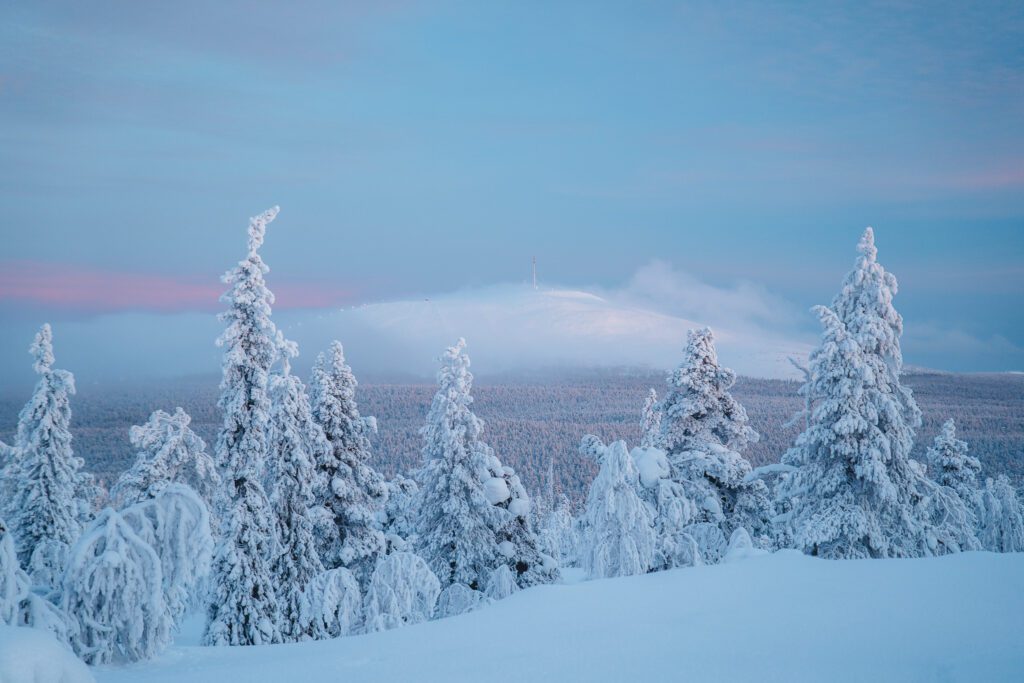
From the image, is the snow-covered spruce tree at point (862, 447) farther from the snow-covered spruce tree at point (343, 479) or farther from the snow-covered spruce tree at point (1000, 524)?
the snow-covered spruce tree at point (1000, 524)

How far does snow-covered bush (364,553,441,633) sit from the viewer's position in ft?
66.5

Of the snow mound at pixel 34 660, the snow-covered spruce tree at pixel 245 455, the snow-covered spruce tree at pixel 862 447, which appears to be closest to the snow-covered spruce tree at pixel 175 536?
the snow mound at pixel 34 660

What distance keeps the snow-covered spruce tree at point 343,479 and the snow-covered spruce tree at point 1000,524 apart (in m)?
39.1

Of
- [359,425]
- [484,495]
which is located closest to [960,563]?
[484,495]

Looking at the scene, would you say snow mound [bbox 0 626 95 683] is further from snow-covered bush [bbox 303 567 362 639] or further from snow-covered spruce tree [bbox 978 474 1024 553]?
snow-covered spruce tree [bbox 978 474 1024 553]

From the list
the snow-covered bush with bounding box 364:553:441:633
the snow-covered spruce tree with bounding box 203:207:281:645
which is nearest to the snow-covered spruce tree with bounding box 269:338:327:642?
the snow-covered spruce tree with bounding box 203:207:281:645

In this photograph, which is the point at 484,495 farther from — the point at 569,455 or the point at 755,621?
the point at 569,455

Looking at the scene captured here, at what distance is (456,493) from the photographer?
23531 millimetres

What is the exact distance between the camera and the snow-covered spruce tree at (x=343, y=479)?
24.5 metres

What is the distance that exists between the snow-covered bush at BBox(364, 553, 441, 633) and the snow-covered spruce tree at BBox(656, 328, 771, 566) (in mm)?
7306

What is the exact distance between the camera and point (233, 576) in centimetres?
1950

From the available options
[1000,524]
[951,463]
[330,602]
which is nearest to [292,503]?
[330,602]

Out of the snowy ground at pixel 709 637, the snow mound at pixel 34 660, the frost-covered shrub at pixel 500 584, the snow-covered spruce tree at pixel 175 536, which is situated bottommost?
the frost-covered shrub at pixel 500 584

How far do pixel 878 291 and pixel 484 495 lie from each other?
14.5 meters
